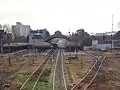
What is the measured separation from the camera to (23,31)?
7436 inches

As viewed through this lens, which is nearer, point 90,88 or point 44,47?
point 90,88

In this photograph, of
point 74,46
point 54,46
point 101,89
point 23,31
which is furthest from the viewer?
point 23,31

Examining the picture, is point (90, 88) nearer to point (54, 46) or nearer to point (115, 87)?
point (115, 87)

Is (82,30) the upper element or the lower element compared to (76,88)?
upper

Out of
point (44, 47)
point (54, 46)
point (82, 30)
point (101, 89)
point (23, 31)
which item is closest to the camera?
point (101, 89)

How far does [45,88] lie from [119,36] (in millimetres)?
97982

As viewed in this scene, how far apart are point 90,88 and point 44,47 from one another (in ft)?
247

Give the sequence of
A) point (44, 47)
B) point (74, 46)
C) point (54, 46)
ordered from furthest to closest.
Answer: point (54, 46), point (44, 47), point (74, 46)

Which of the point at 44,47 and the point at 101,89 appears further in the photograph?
the point at 44,47

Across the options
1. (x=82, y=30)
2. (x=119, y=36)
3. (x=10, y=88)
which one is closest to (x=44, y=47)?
(x=119, y=36)

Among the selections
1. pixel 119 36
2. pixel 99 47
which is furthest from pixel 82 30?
pixel 99 47

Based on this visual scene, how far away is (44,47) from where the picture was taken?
9431 centimetres

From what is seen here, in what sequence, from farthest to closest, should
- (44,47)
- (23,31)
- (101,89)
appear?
(23,31), (44,47), (101,89)

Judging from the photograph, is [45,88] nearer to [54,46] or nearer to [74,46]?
[74,46]
